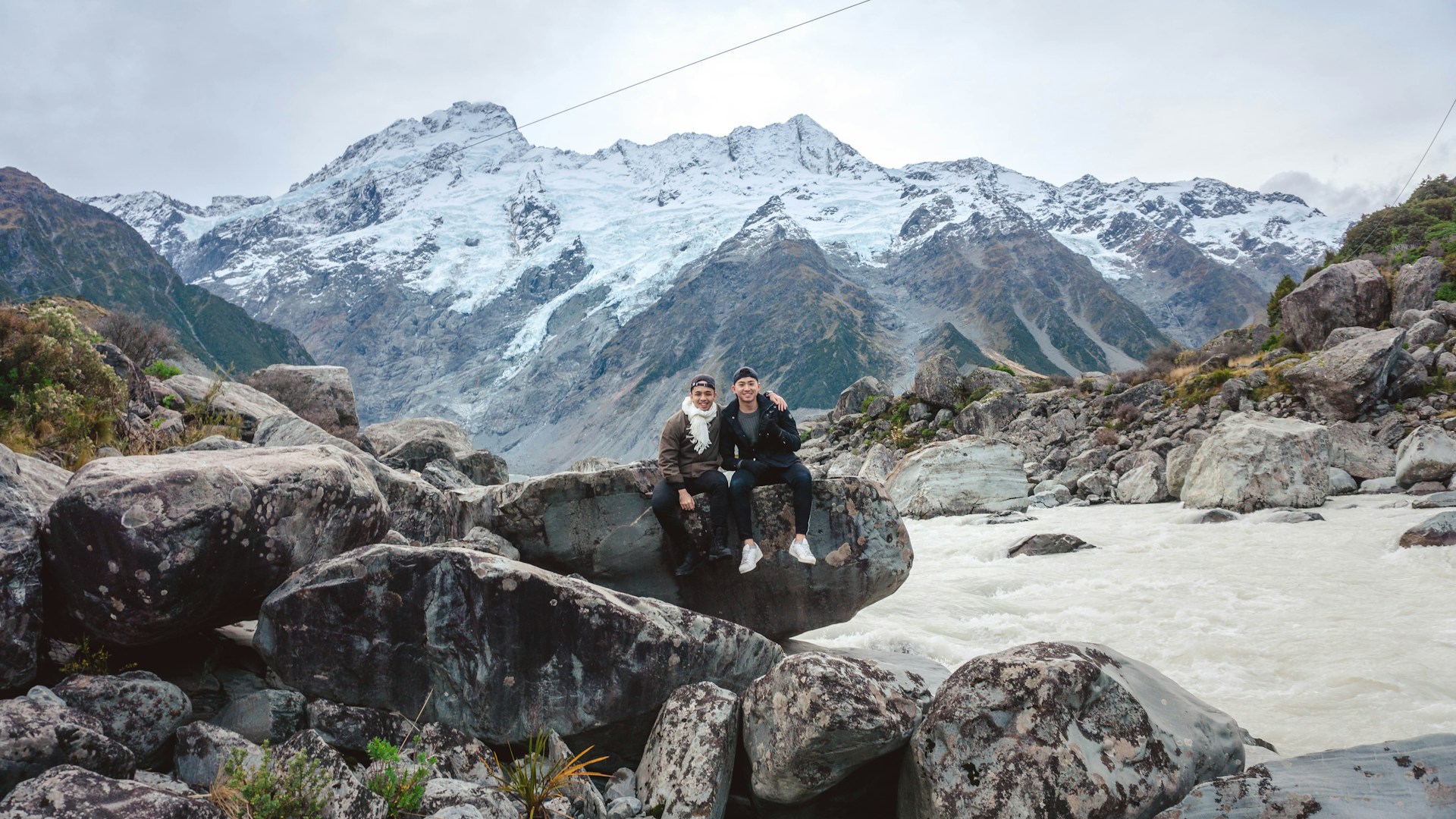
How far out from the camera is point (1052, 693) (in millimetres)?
4602

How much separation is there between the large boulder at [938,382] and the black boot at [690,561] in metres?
33.1

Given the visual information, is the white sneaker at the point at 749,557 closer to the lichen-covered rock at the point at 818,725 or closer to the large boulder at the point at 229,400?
the lichen-covered rock at the point at 818,725

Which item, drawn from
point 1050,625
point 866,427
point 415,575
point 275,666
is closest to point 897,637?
point 1050,625

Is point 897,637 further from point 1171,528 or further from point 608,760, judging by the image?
point 1171,528

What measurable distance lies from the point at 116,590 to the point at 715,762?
409 centimetres

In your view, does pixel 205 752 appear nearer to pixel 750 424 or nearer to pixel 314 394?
pixel 750 424

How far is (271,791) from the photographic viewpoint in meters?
3.92

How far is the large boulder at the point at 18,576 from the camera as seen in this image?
4.53m

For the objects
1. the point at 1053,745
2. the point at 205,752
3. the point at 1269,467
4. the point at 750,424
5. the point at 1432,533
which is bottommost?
the point at 1432,533

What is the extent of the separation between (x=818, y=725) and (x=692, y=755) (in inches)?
38.9

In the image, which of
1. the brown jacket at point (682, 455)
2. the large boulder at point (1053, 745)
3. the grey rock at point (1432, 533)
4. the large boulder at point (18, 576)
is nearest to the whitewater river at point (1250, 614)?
the grey rock at point (1432, 533)

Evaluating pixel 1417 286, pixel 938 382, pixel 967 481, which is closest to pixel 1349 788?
pixel 967 481

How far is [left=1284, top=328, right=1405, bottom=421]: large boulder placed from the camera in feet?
64.6

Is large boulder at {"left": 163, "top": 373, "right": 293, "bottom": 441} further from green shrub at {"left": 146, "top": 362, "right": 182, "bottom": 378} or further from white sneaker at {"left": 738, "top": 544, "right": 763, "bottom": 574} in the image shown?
white sneaker at {"left": 738, "top": 544, "right": 763, "bottom": 574}
